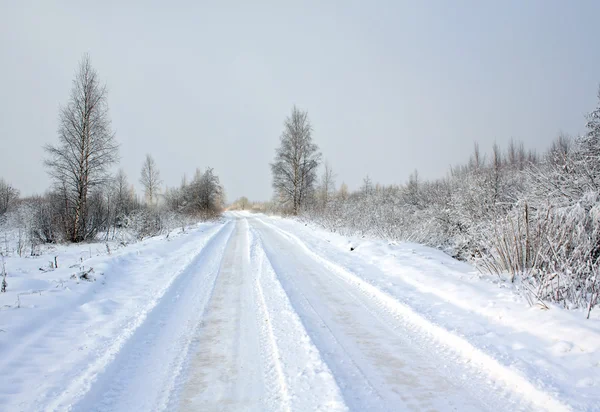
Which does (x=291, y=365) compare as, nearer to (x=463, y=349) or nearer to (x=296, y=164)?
(x=463, y=349)

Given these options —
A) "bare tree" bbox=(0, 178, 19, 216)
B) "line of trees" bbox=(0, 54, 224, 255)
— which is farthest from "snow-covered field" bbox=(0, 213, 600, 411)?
"bare tree" bbox=(0, 178, 19, 216)

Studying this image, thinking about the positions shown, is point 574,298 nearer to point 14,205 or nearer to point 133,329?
point 133,329

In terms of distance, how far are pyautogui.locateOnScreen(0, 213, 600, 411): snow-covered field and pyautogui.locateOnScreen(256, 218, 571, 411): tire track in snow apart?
1cm

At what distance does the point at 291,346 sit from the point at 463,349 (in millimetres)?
2010

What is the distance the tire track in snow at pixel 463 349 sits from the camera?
2.67 metres

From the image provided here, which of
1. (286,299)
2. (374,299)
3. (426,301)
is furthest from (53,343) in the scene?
(426,301)

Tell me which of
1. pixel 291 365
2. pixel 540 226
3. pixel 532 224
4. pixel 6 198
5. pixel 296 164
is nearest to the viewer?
pixel 291 365

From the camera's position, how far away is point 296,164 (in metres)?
33.6

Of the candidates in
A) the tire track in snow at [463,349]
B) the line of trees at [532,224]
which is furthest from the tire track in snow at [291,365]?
the line of trees at [532,224]

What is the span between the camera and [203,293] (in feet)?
19.7

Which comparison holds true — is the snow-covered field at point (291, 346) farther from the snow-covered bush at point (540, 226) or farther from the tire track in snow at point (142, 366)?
the snow-covered bush at point (540, 226)

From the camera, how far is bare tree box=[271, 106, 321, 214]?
3362 centimetres

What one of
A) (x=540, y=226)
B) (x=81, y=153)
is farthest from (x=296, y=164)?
(x=540, y=226)

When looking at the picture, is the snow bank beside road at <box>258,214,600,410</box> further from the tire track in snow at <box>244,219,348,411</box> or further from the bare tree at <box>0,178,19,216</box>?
the bare tree at <box>0,178,19,216</box>
